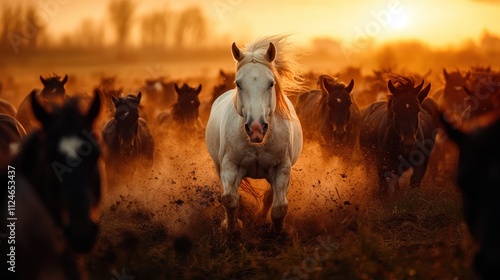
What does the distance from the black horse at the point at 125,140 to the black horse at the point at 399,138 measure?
4.41 meters

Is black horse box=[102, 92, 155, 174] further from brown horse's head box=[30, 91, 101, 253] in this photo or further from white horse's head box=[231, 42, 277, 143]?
brown horse's head box=[30, 91, 101, 253]

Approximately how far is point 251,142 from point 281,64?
1298 mm

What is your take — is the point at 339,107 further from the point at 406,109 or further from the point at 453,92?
the point at 453,92

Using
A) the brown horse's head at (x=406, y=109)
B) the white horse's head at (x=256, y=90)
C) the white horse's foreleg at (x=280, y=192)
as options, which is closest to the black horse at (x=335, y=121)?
the brown horse's head at (x=406, y=109)

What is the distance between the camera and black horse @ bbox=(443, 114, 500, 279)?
3.88 meters

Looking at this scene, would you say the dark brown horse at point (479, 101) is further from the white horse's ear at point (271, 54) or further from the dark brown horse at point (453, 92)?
the white horse's ear at point (271, 54)

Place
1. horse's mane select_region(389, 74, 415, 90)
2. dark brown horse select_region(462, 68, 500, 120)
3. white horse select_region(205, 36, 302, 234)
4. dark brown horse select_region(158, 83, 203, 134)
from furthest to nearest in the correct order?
dark brown horse select_region(158, 83, 203, 134) → dark brown horse select_region(462, 68, 500, 120) → horse's mane select_region(389, 74, 415, 90) → white horse select_region(205, 36, 302, 234)

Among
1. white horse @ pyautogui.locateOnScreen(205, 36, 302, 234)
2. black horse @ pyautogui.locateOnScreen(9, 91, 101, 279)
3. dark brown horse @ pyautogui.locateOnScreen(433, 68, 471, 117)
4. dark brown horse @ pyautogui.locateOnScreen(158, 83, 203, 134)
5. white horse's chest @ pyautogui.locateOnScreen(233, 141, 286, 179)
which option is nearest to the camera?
black horse @ pyautogui.locateOnScreen(9, 91, 101, 279)

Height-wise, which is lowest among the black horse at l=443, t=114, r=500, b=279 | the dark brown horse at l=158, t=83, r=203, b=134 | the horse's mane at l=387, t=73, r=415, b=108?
the dark brown horse at l=158, t=83, r=203, b=134

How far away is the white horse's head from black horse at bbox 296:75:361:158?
225 inches

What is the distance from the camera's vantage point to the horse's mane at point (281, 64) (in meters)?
9.05

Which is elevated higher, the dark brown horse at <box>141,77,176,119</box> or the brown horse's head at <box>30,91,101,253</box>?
the brown horse's head at <box>30,91,101,253</box>

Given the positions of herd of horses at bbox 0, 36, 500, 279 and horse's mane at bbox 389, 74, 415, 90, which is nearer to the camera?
herd of horses at bbox 0, 36, 500, 279

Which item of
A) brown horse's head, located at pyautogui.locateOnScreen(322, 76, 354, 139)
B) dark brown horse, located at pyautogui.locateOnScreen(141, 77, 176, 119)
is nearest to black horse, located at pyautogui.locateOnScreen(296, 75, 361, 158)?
brown horse's head, located at pyautogui.locateOnScreen(322, 76, 354, 139)
